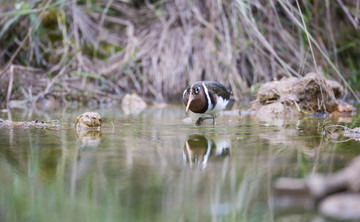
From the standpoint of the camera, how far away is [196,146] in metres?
2.96

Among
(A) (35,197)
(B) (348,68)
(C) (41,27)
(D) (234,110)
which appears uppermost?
(C) (41,27)

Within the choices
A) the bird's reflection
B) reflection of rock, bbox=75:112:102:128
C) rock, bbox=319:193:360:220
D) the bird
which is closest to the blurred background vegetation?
the bird

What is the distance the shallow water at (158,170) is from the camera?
1.62 metres

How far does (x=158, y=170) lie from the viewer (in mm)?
2232

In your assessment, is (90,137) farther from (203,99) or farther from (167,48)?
(167,48)

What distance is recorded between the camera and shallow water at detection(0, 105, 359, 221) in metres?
1.62

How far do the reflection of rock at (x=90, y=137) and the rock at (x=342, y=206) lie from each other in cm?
178

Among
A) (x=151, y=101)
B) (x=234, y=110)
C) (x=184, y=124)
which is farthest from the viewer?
(x=151, y=101)

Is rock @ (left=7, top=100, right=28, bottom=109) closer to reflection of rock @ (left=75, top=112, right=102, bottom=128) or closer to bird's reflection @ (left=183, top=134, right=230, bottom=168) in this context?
reflection of rock @ (left=75, top=112, right=102, bottom=128)

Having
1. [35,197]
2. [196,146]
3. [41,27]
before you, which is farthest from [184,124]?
[41,27]

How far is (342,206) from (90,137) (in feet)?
7.19

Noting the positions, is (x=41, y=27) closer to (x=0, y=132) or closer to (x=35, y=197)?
(x=0, y=132)

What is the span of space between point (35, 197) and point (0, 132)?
194cm

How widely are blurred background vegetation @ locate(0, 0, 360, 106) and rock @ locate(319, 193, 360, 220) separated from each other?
5.61 meters
